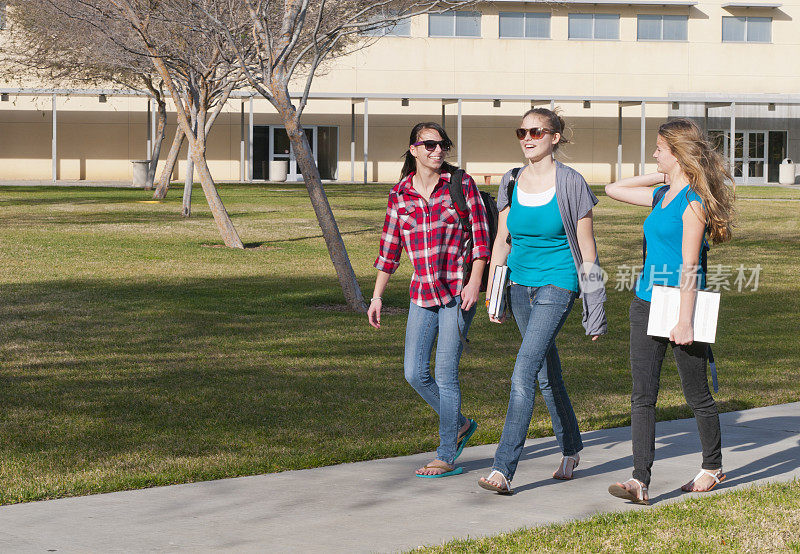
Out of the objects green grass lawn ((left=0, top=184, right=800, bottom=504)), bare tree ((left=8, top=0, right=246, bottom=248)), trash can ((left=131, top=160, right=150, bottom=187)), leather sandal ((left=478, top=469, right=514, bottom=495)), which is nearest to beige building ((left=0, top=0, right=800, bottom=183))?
trash can ((left=131, top=160, right=150, bottom=187))

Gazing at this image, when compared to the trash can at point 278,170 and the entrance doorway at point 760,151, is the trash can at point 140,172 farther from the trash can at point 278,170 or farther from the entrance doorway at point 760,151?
the entrance doorway at point 760,151

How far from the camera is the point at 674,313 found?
5.19 m

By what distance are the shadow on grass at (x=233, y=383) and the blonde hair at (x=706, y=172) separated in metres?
2.26

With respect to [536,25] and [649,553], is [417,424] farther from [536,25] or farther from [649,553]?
[536,25]

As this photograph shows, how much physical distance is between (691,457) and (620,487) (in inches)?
47.2

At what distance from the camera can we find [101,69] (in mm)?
31203

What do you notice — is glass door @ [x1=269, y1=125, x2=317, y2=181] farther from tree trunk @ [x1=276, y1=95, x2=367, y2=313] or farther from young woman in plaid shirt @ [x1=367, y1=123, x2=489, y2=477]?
young woman in plaid shirt @ [x1=367, y1=123, x2=489, y2=477]

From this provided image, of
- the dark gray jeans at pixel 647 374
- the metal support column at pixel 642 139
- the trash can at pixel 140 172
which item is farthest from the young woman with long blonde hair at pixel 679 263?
the metal support column at pixel 642 139

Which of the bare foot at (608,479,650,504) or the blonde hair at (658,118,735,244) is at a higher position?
the blonde hair at (658,118,735,244)

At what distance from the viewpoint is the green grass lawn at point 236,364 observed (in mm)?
6484

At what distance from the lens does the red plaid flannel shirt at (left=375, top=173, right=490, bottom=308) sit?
5.61m

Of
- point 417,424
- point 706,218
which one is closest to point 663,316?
point 706,218

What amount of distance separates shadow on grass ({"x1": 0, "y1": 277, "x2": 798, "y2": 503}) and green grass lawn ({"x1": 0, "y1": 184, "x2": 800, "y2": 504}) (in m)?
0.02

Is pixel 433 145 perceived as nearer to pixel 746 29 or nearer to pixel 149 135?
pixel 149 135
